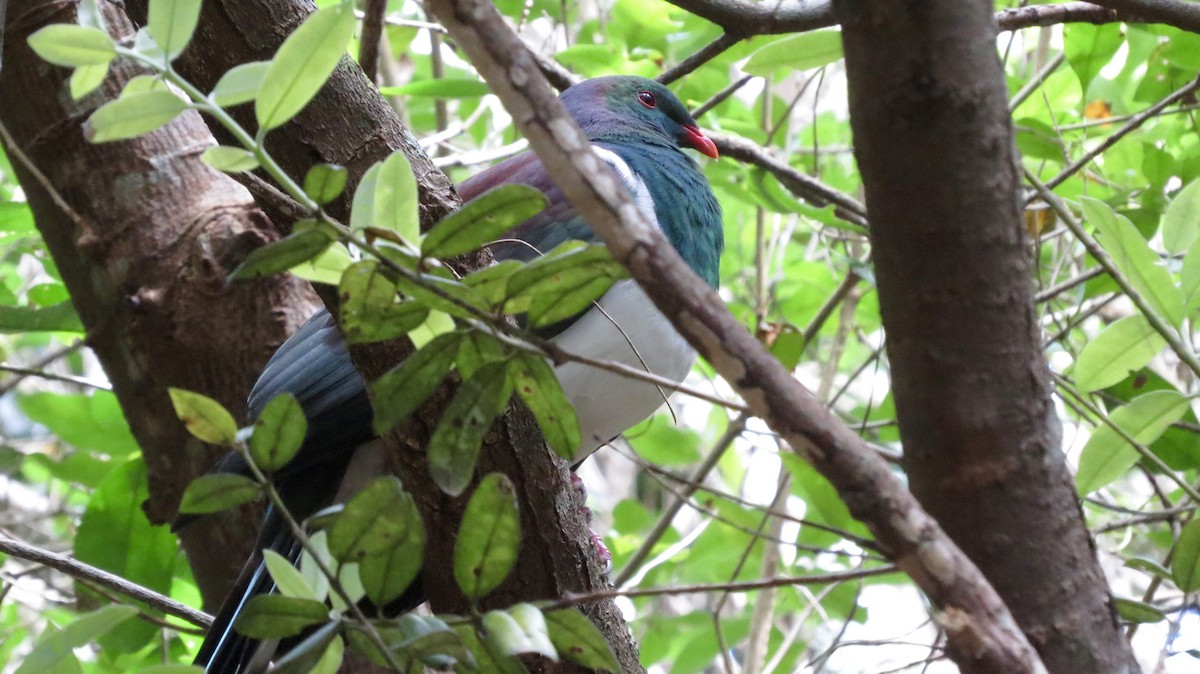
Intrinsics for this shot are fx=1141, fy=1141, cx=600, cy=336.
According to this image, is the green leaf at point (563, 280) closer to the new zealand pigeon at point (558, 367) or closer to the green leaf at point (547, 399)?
the green leaf at point (547, 399)

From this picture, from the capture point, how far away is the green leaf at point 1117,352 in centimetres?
131

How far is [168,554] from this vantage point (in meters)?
2.35

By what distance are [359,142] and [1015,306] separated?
0.82 metres

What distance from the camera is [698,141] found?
9.37 ft

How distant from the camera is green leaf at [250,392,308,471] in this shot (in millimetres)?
927

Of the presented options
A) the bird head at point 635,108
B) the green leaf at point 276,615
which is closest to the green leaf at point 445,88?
the bird head at point 635,108

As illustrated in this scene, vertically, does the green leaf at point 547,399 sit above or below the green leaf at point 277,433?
above

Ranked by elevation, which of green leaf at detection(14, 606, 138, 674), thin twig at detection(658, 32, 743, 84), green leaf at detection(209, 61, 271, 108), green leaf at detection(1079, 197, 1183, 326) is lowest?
green leaf at detection(14, 606, 138, 674)

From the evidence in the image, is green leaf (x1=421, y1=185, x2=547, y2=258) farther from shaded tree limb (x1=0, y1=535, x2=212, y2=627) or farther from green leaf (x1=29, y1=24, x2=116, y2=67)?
shaded tree limb (x1=0, y1=535, x2=212, y2=627)

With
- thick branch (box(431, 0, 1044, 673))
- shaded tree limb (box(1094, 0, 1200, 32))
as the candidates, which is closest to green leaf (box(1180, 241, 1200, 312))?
shaded tree limb (box(1094, 0, 1200, 32))

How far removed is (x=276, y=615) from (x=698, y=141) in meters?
2.11

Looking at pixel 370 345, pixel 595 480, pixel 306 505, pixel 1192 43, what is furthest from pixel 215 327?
pixel 595 480

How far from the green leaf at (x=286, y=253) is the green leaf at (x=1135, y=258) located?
0.85 meters

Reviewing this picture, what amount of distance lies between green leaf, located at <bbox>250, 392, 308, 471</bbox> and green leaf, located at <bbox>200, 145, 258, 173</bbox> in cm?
19
